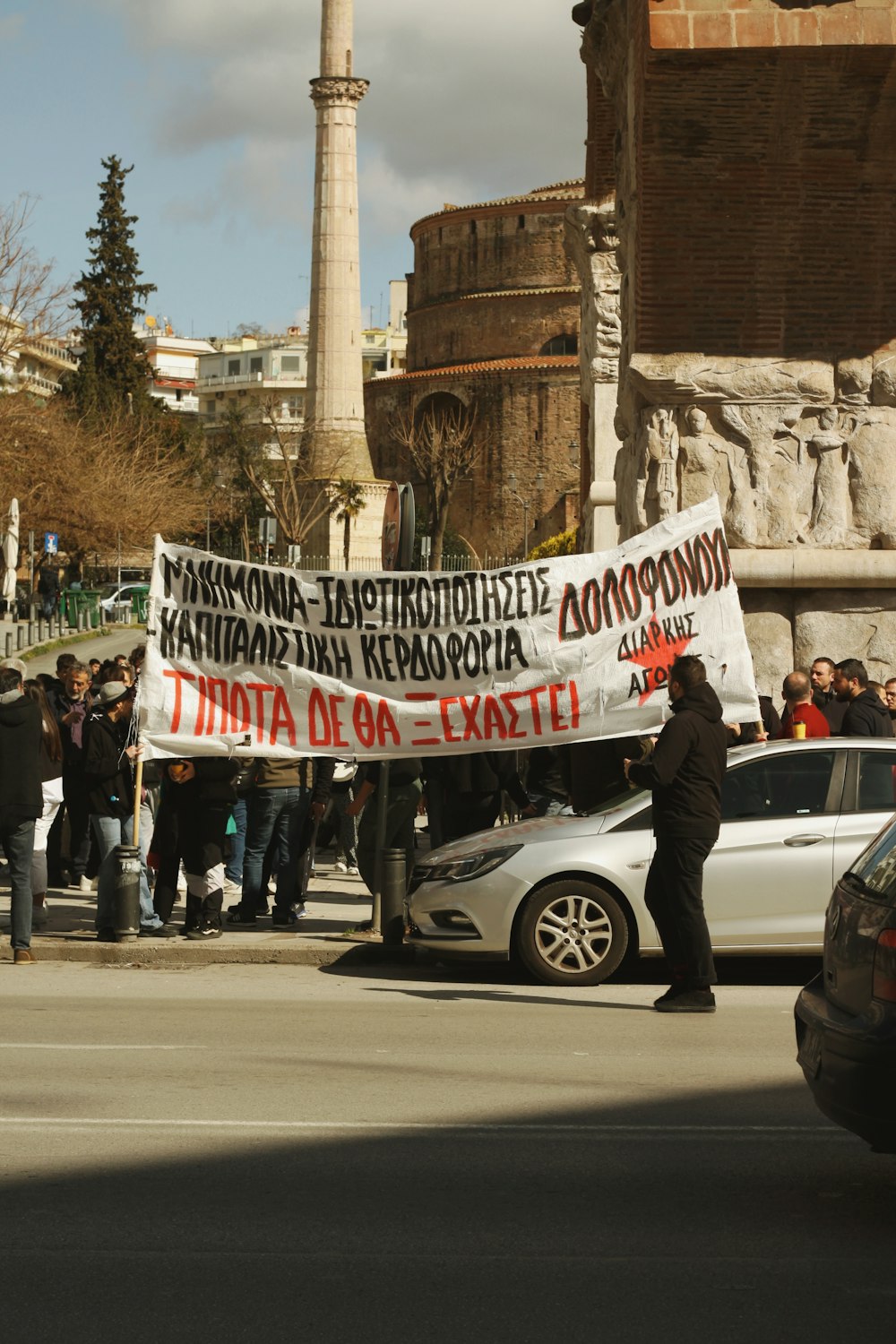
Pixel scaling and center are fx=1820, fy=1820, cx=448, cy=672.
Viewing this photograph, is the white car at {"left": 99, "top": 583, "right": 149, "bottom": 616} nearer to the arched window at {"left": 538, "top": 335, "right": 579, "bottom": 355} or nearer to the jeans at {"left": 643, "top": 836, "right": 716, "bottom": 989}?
the arched window at {"left": 538, "top": 335, "right": 579, "bottom": 355}

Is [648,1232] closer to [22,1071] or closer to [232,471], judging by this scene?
[22,1071]

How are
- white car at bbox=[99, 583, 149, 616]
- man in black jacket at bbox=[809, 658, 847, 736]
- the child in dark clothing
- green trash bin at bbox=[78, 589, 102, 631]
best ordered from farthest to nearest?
white car at bbox=[99, 583, 149, 616], green trash bin at bbox=[78, 589, 102, 631], man in black jacket at bbox=[809, 658, 847, 736], the child in dark clothing

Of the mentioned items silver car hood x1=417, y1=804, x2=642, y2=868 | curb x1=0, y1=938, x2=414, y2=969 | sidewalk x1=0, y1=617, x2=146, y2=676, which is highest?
sidewalk x1=0, y1=617, x2=146, y2=676

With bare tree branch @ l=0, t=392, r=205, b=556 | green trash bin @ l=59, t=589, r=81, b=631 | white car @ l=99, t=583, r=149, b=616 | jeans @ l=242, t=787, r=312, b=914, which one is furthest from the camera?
white car @ l=99, t=583, r=149, b=616

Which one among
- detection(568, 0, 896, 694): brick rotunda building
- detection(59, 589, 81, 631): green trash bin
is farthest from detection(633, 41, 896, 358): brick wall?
detection(59, 589, 81, 631): green trash bin

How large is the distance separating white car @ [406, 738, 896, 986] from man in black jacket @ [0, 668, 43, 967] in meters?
2.71

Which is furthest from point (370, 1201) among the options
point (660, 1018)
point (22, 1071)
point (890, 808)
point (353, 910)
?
point (353, 910)

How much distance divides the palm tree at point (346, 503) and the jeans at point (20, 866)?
59.3 m

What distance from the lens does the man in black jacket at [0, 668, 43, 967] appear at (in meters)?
11.2

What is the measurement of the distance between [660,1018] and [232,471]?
86.8 metres

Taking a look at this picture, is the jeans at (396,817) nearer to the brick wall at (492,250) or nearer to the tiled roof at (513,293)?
the brick wall at (492,250)

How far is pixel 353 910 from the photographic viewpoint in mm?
14125

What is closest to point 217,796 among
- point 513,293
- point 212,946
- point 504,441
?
point 212,946

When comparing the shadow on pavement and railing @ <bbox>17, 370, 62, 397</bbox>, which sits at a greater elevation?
railing @ <bbox>17, 370, 62, 397</bbox>
